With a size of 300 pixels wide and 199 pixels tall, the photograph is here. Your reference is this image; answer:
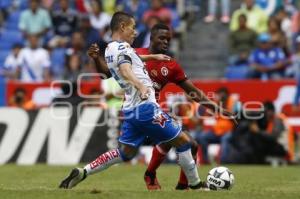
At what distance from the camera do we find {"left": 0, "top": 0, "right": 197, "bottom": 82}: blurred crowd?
2358 cm

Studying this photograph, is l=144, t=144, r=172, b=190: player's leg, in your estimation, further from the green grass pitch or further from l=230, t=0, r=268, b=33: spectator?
l=230, t=0, r=268, b=33: spectator

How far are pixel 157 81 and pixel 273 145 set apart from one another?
25.2 ft

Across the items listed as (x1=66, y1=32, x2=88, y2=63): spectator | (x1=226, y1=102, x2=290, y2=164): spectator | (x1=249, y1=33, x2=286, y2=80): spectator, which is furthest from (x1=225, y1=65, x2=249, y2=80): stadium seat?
(x1=66, y1=32, x2=88, y2=63): spectator

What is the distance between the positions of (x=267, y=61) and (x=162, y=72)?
10.3 m

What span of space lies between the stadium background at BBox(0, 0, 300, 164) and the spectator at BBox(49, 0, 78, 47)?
0.10 feet

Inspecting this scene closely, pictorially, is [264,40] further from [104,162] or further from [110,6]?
[104,162]

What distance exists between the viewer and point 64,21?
2578 cm

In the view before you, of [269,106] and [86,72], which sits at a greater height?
[86,72]

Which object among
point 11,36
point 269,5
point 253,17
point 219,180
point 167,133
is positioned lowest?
point 219,180

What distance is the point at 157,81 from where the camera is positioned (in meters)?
12.1

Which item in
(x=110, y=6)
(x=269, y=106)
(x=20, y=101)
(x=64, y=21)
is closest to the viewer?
(x=269, y=106)

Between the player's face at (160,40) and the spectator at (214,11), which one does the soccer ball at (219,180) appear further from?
the spectator at (214,11)

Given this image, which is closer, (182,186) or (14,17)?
(182,186)

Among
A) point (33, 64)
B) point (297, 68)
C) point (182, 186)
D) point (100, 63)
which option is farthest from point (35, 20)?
point (100, 63)
